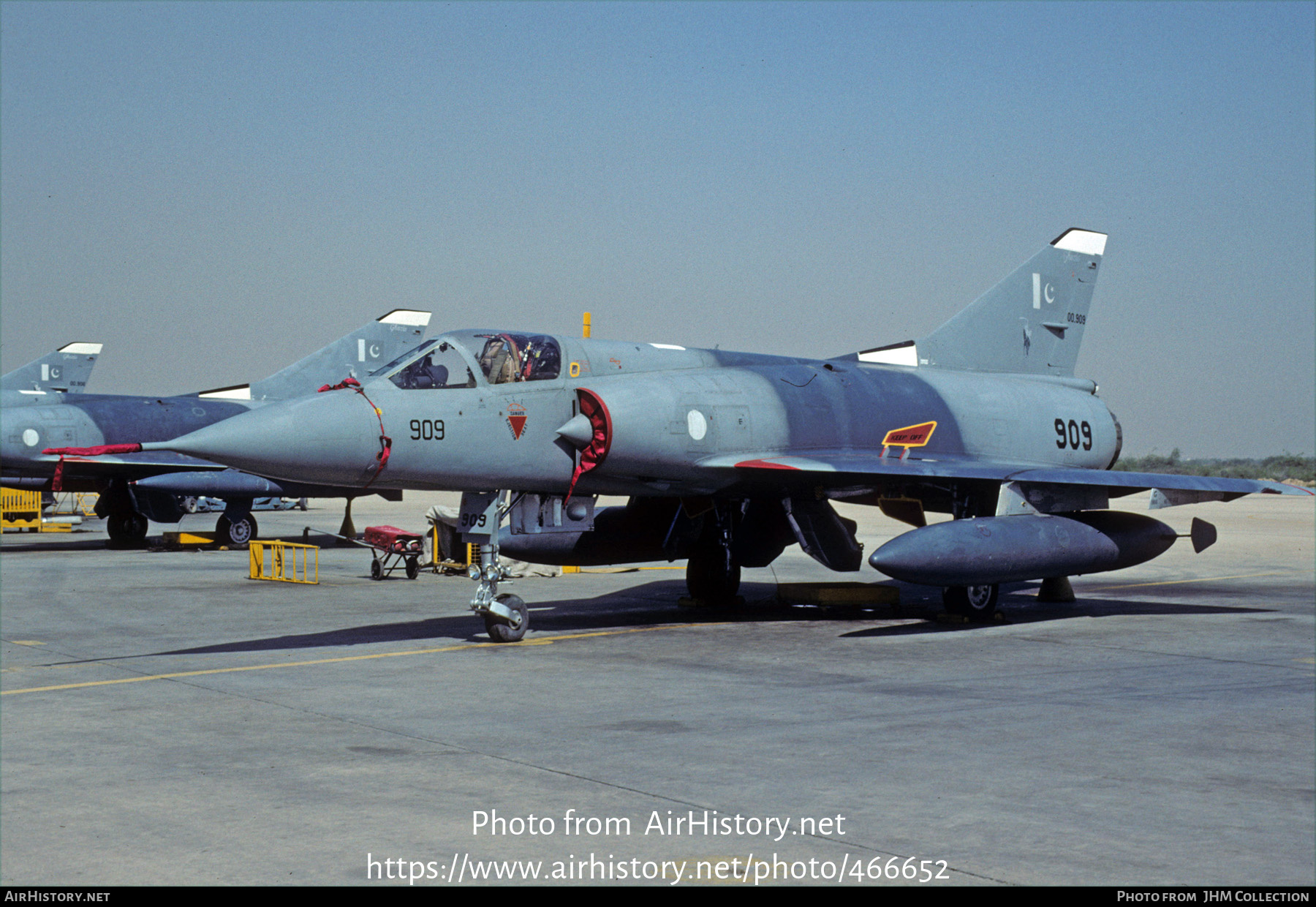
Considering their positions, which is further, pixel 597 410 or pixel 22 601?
pixel 22 601

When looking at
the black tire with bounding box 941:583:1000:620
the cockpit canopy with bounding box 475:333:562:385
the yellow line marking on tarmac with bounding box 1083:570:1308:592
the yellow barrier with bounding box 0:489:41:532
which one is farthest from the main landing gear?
the black tire with bounding box 941:583:1000:620

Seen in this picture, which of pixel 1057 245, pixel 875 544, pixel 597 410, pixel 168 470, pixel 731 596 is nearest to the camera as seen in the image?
pixel 597 410

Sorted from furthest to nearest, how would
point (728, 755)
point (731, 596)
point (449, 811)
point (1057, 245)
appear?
1. point (1057, 245)
2. point (731, 596)
3. point (728, 755)
4. point (449, 811)

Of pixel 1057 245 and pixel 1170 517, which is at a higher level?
pixel 1057 245

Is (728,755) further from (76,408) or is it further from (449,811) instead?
(76,408)

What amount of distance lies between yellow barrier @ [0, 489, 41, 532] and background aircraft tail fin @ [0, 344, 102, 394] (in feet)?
11.7

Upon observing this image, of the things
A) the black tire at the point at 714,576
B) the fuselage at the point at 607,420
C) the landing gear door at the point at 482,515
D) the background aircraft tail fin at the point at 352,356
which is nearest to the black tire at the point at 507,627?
the landing gear door at the point at 482,515

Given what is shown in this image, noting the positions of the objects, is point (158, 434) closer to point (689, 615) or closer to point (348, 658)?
point (689, 615)

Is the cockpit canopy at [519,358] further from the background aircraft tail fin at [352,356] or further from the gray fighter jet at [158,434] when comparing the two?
the background aircraft tail fin at [352,356]

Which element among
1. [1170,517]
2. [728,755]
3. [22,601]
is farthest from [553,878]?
[1170,517]

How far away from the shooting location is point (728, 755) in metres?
7.21

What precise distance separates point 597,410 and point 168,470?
709 inches

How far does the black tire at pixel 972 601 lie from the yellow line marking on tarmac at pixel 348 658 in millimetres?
2656

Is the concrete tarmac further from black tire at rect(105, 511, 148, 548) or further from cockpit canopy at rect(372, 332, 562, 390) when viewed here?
black tire at rect(105, 511, 148, 548)
